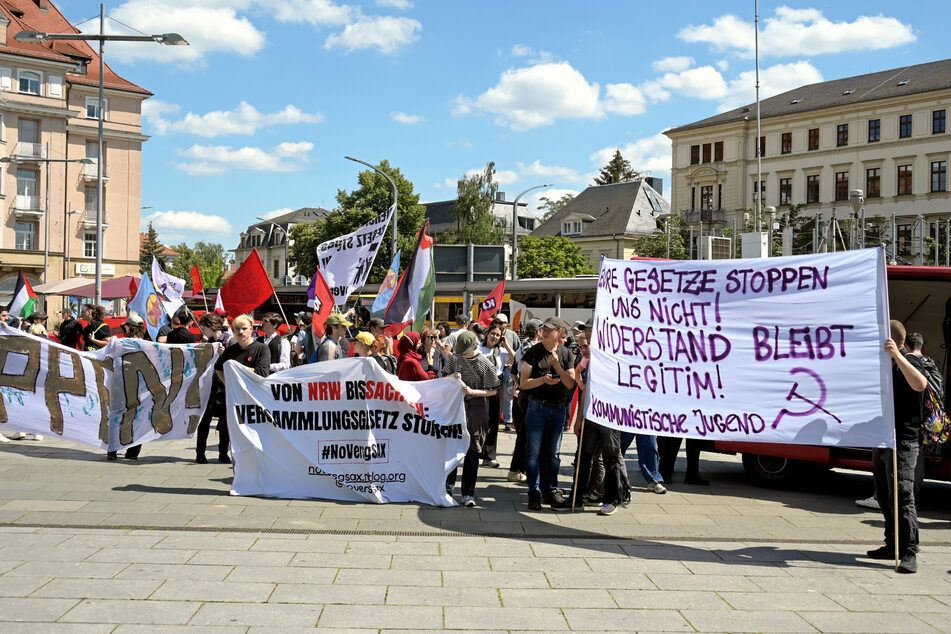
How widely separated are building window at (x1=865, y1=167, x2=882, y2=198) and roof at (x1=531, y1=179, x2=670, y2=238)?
2236 centimetres

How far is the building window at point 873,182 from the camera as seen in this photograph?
6794cm

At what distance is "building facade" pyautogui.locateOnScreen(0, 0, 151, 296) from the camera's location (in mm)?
54812

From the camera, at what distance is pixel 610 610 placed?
5430mm

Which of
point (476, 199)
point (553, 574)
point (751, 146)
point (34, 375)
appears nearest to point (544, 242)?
point (476, 199)

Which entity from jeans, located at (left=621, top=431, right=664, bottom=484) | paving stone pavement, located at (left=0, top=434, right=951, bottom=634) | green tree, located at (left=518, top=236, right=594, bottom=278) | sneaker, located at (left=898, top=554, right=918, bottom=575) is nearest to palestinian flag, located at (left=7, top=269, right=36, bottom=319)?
paving stone pavement, located at (left=0, top=434, right=951, bottom=634)

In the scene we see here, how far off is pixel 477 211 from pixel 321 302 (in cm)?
6635

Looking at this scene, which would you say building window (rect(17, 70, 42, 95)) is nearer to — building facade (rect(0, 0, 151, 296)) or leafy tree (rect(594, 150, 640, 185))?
building facade (rect(0, 0, 151, 296))

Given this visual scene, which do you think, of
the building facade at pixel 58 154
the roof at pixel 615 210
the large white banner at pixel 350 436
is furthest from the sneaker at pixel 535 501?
the roof at pixel 615 210

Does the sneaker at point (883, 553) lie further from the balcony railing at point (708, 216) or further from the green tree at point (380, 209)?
the balcony railing at point (708, 216)

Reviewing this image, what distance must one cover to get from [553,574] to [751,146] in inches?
2909

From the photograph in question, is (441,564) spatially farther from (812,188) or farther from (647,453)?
(812,188)

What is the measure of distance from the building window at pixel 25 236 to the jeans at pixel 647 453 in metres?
55.7

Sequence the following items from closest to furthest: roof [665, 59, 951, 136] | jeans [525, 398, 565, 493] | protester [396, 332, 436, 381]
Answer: jeans [525, 398, 565, 493] → protester [396, 332, 436, 381] → roof [665, 59, 951, 136]

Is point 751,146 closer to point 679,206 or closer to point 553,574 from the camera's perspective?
point 679,206
